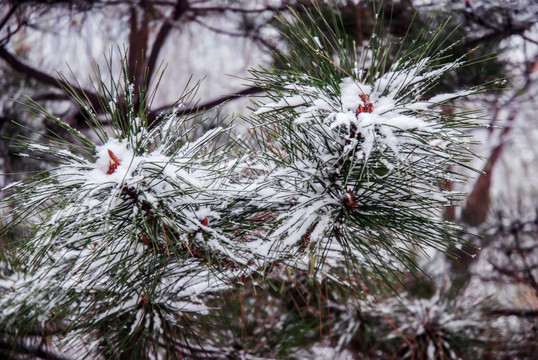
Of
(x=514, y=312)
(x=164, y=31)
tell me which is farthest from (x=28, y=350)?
(x=514, y=312)

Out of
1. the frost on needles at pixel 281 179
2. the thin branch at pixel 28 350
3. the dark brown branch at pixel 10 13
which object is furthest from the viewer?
the dark brown branch at pixel 10 13

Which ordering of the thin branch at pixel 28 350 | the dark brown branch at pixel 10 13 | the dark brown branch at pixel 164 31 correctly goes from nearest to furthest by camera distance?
the thin branch at pixel 28 350
the dark brown branch at pixel 10 13
the dark brown branch at pixel 164 31

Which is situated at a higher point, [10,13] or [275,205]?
[10,13]

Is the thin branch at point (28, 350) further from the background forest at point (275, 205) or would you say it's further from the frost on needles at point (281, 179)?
the frost on needles at point (281, 179)

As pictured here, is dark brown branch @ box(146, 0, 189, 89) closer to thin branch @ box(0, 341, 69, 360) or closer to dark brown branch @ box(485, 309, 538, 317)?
thin branch @ box(0, 341, 69, 360)

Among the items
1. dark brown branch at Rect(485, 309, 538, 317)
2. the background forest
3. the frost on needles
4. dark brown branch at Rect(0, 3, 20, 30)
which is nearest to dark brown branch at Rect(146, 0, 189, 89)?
the background forest

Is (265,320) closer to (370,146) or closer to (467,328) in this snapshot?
(467,328)

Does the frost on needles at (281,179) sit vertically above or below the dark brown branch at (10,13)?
below

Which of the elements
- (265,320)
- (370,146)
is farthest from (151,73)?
(370,146)

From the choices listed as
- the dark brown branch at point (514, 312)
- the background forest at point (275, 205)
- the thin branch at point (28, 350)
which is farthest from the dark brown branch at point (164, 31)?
the dark brown branch at point (514, 312)

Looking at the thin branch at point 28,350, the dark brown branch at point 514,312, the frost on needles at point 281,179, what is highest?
the frost on needles at point 281,179

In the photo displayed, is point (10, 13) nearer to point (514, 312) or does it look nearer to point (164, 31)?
point (164, 31)
